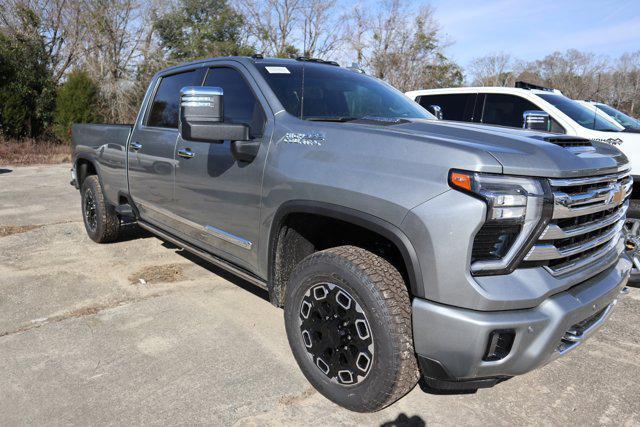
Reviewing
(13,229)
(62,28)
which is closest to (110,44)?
(62,28)

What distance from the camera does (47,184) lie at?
10312mm

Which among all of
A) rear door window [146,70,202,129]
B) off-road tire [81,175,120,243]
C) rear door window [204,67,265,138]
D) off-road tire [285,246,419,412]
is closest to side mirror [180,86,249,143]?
rear door window [204,67,265,138]

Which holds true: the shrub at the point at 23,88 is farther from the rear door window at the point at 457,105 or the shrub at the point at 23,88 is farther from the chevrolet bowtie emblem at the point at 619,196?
the chevrolet bowtie emblem at the point at 619,196

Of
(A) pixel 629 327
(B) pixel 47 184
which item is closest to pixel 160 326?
(A) pixel 629 327

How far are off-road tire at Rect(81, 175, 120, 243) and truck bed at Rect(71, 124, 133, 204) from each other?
16 centimetres

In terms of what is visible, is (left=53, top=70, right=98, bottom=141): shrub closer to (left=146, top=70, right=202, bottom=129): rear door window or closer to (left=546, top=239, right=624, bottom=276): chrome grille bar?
(left=146, top=70, right=202, bottom=129): rear door window

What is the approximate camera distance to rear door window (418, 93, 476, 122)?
7477 mm

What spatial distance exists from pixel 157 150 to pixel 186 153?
601 mm

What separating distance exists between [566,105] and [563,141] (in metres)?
5.25

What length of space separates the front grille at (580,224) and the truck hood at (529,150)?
0.06 meters

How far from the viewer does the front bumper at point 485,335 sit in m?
1.95

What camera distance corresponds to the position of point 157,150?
13.3ft

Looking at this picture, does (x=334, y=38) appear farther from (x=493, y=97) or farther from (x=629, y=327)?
(x=629, y=327)

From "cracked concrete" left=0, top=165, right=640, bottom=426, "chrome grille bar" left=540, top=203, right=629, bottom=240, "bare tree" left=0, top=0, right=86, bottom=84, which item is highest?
"bare tree" left=0, top=0, right=86, bottom=84
